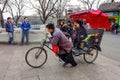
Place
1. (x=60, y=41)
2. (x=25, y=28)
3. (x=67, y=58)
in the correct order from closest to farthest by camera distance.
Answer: (x=60, y=41)
(x=67, y=58)
(x=25, y=28)

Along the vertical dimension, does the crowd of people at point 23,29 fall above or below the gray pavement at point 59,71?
above

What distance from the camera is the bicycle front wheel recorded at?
7.93 m

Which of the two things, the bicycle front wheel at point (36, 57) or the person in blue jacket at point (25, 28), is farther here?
the person in blue jacket at point (25, 28)

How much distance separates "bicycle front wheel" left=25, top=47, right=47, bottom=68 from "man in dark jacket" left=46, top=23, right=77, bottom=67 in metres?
0.49

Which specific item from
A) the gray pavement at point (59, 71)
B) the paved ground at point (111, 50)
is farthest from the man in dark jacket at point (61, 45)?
the paved ground at point (111, 50)

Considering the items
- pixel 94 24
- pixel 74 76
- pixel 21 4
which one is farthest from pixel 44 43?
pixel 21 4

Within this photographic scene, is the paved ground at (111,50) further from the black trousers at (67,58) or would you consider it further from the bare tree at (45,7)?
the bare tree at (45,7)

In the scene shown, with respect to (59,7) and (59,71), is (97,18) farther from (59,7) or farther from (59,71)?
(59,7)

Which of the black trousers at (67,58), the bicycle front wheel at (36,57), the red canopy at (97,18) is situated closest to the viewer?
Result: the bicycle front wheel at (36,57)

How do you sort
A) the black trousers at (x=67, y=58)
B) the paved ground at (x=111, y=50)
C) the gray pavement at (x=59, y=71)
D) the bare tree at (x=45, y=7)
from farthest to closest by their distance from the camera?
the bare tree at (x=45, y=7) → the paved ground at (x=111, y=50) → the black trousers at (x=67, y=58) → the gray pavement at (x=59, y=71)

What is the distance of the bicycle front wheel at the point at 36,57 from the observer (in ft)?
26.0

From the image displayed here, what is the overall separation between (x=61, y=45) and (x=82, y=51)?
1.12 m

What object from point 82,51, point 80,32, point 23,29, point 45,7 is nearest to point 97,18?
point 80,32

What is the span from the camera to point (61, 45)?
7961 millimetres
